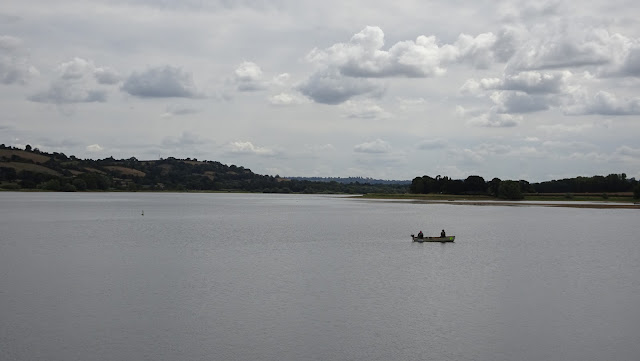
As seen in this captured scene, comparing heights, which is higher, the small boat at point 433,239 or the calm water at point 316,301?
the small boat at point 433,239

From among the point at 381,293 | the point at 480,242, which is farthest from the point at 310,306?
the point at 480,242

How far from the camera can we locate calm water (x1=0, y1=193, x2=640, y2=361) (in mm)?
29219

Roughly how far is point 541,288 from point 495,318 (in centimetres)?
1147

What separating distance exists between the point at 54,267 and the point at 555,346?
40816 millimetres

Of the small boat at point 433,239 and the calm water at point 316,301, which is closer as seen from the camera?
the calm water at point 316,301

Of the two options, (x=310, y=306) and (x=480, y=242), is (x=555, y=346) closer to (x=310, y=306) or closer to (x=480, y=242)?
(x=310, y=306)

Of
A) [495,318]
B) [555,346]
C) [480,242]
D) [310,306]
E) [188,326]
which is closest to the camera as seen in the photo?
[555,346]

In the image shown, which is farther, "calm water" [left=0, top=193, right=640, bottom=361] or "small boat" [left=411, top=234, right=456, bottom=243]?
"small boat" [left=411, top=234, right=456, bottom=243]

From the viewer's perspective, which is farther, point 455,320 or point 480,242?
point 480,242

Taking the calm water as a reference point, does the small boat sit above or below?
above

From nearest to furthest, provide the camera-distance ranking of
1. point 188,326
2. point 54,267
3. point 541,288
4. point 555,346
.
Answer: point 555,346 → point 188,326 → point 541,288 → point 54,267

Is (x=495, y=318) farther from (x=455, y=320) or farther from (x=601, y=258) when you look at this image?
(x=601, y=258)

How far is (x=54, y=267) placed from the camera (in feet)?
173

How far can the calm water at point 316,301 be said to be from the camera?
29.2 meters
